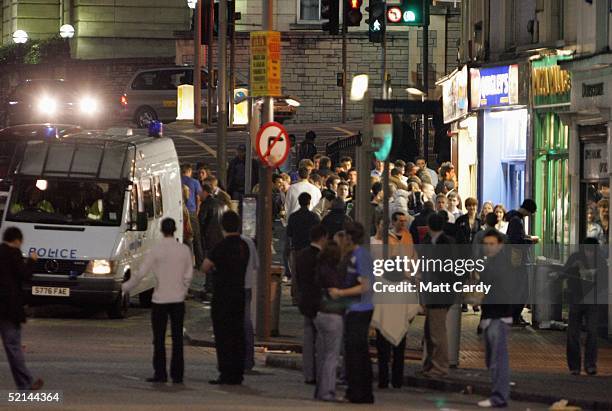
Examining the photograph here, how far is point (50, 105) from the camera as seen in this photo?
54.9 meters

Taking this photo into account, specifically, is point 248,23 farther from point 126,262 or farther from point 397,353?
point 397,353

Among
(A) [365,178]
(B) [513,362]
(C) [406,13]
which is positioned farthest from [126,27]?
(B) [513,362]

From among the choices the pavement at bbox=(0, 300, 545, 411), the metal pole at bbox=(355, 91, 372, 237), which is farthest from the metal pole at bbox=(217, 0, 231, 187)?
the metal pole at bbox=(355, 91, 372, 237)

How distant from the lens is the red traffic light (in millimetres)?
26469

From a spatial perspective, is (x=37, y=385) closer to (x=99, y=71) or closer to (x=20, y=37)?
(x=99, y=71)

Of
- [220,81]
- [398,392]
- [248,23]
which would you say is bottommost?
[398,392]

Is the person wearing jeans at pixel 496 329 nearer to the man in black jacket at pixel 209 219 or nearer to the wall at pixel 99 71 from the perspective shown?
the man in black jacket at pixel 209 219

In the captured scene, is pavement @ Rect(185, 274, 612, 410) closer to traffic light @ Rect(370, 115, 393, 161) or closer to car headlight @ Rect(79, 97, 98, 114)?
traffic light @ Rect(370, 115, 393, 161)

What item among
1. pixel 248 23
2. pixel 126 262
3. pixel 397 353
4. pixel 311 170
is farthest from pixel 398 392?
pixel 248 23

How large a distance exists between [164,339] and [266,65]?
5.73m

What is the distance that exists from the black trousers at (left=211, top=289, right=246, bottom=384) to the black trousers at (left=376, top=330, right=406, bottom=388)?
1.43m

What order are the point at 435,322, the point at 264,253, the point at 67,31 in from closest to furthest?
the point at 435,322 < the point at 264,253 < the point at 67,31

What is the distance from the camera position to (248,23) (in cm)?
6444

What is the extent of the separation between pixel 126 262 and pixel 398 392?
294 inches
